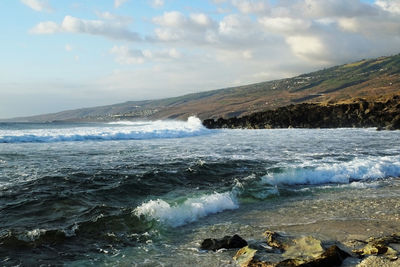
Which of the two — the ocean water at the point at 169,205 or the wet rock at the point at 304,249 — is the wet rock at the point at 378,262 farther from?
the ocean water at the point at 169,205

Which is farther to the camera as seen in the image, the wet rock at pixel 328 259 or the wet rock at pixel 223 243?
the wet rock at pixel 223 243

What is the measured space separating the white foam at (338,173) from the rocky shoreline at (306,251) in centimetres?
659

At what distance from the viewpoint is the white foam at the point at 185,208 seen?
9.48 meters

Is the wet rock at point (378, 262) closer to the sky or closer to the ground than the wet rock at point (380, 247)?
closer to the sky

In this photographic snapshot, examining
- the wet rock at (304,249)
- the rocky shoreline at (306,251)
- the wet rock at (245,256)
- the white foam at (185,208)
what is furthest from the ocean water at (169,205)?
the wet rock at (304,249)

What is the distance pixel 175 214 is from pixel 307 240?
3.81 m

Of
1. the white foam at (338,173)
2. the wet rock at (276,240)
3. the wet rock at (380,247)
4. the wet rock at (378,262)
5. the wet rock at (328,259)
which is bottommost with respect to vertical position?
the white foam at (338,173)

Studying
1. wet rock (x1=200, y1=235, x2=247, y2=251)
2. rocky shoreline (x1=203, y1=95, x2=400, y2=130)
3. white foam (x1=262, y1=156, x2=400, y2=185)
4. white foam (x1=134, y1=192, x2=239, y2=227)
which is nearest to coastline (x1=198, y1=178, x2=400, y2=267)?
wet rock (x1=200, y1=235, x2=247, y2=251)

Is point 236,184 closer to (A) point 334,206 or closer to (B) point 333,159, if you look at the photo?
(A) point 334,206

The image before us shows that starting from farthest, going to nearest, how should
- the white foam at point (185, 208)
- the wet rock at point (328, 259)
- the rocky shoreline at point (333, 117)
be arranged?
1. the rocky shoreline at point (333, 117)
2. the white foam at point (185, 208)
3. the wet rock at point (328, 259)

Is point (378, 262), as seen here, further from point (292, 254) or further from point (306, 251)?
point (292, 254)

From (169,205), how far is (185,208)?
0.48 m

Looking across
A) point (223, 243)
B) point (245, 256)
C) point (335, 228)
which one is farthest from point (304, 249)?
point (335, 228)

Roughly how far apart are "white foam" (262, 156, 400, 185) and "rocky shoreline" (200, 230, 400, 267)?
6.59 metres
